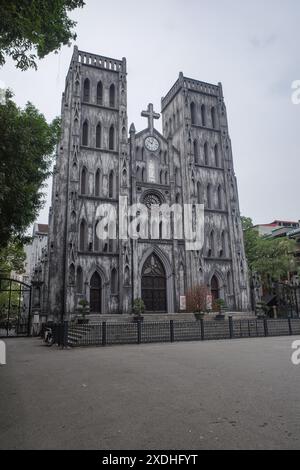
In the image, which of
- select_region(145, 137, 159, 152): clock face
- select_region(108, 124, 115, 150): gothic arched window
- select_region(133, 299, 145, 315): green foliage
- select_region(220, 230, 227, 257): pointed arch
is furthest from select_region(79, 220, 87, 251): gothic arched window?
select_region(220, 230, 227, 257): pointed arch

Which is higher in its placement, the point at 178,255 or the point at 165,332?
the point at 178,255

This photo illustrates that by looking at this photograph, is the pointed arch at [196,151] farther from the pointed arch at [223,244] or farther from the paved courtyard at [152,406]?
the paved courtyard at [152,406]

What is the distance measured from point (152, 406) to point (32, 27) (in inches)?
274

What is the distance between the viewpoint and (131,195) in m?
Answer: 28.0

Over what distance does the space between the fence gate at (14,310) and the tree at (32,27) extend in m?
13.3

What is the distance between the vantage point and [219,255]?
3008 centimetres

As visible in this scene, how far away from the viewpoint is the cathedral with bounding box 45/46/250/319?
2516 cm

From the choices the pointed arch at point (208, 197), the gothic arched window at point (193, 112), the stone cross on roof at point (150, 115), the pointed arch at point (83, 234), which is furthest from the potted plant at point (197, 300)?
the gothic arched window at point (193, 112)

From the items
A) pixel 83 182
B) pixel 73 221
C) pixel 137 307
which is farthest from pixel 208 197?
pixel 137 307

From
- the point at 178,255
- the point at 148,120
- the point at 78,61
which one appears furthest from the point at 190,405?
the point at 78,61

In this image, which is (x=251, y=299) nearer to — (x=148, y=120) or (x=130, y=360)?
(x=148, y=120)

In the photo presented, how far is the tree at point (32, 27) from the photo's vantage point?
560cm

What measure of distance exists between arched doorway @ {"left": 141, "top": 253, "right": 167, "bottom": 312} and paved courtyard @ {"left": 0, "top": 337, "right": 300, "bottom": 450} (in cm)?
1887

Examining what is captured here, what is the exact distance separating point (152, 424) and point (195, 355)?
21.3ft
